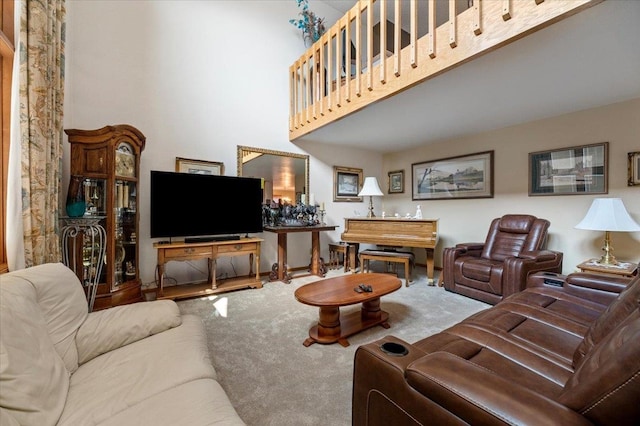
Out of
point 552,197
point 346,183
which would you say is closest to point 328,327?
point 346,183

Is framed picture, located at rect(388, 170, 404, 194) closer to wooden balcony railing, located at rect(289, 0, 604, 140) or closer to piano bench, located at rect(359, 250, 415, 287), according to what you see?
piano bench, located at rect(359, 250, 415, 287)

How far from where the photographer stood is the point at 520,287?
8.60 ft

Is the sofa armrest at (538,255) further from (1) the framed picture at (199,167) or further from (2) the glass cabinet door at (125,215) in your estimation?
(2) the glass cabinet door at (125,215)

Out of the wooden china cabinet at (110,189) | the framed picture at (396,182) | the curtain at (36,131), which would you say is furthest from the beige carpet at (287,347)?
the framed picture at (396,182)

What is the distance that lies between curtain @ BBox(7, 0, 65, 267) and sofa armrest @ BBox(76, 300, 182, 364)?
2.31ft

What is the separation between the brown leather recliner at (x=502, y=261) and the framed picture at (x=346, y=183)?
217 cm

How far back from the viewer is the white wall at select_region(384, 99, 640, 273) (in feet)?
9.65

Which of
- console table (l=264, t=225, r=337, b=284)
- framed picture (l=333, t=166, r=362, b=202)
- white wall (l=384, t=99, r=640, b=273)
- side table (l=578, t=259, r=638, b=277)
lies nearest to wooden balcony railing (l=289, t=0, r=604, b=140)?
framed picture (l=333, t=166, r=362, b=202)

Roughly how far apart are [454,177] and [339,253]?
7.67 ft

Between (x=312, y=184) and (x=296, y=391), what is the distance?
3.41 m

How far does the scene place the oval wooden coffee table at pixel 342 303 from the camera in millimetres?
2020

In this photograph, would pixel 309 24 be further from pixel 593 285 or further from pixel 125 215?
pixel 593 285

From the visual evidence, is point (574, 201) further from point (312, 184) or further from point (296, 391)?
point (296, 391)

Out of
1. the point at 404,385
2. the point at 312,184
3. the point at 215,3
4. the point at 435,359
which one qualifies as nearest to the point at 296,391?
the point at 404,385
